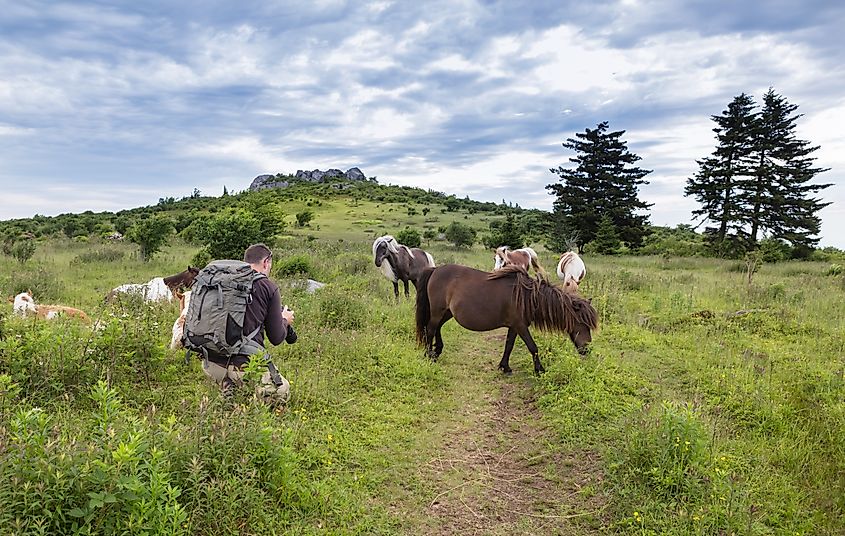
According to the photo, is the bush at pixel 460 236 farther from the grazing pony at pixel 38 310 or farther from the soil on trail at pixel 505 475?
the soil on trail at pixel 505 475

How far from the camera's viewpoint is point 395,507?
3818 millimetres

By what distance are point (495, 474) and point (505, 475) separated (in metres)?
0.09

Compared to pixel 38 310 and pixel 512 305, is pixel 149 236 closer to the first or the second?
pixel 38 310

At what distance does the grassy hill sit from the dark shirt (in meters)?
0.57

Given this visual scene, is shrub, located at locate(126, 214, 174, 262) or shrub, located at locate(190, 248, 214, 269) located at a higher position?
shrub, located at locate(126, 214, 174, 262)

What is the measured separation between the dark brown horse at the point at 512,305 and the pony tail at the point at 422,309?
0.25 m

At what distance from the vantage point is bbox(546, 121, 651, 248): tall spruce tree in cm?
3447

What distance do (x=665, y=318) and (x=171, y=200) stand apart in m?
66.9

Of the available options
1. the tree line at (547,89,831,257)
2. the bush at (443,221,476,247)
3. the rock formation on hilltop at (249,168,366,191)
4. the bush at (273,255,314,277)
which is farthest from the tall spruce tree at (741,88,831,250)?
the rock formation on hilltop at (249,168,366,191)

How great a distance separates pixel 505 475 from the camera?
14.6 feet

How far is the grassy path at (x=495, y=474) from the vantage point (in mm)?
3723

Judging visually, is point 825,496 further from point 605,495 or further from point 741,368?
point 741,368

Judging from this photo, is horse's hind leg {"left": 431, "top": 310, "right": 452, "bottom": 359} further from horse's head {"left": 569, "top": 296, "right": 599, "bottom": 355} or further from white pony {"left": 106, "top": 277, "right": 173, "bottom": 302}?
white pony {"left": 106, "top": 277, "right": 173, "bottom": 302}

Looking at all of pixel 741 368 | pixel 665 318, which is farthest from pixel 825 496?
pixel 665 318
